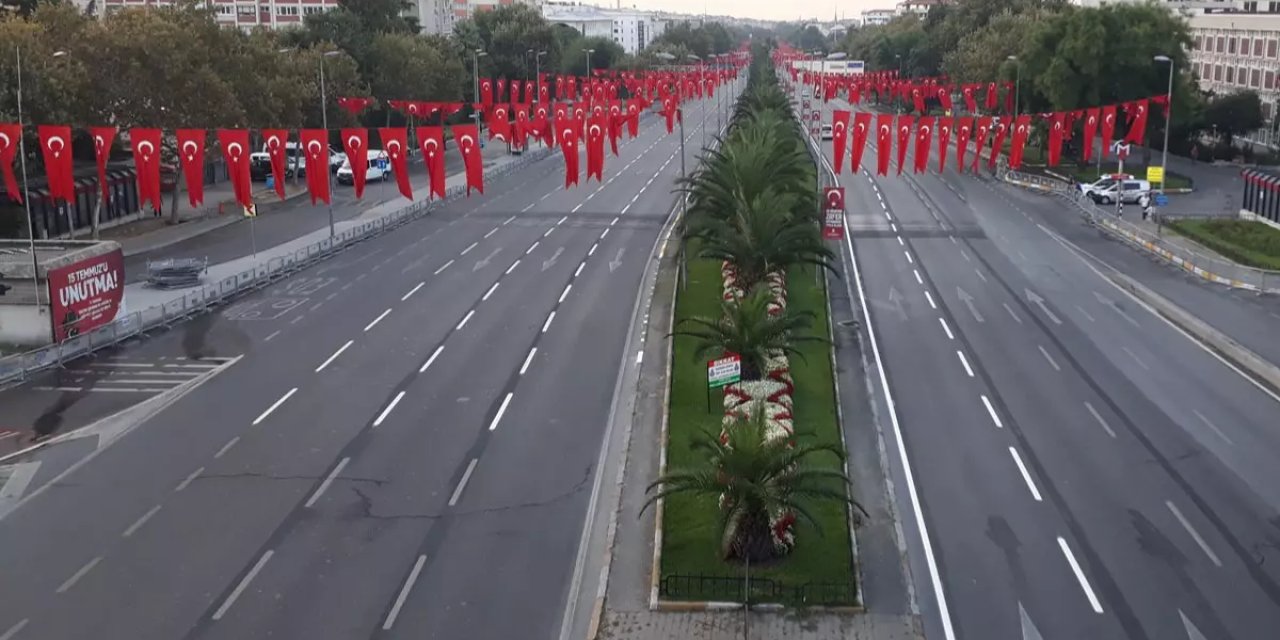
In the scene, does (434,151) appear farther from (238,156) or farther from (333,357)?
(333,357)

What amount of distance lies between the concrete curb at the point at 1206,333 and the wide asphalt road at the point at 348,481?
17.8 meters

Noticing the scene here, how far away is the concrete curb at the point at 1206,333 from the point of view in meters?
35.2

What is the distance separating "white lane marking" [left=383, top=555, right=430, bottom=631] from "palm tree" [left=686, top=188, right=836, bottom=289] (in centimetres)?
1693

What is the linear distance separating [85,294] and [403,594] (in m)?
21.9

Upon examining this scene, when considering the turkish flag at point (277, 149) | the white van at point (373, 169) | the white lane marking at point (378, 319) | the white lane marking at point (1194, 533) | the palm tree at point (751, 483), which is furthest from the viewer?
the white van at point (373, 169)

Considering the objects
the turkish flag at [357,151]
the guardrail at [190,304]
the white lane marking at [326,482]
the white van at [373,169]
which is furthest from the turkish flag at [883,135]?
the white van at [373,169]

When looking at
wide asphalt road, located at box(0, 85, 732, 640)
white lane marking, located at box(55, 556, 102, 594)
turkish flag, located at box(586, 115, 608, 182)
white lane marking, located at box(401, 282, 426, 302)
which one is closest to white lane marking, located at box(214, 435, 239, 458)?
wide asphalt road, located at box(0, 85, 732, 640)

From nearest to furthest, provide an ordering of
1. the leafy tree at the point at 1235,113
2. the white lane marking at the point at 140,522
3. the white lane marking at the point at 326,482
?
the white lane marking at the point at 140,522 < the white lane marking at the point at 326,482 < the leafy tree at the point at 1235,113

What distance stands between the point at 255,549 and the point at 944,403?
57.9 feet

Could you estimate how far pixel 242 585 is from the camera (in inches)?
860

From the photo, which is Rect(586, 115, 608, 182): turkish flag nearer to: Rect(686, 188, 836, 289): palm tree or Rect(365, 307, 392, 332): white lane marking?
Rect(365, 307, 392, 332): white lane marking

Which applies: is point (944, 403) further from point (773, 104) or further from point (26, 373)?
point (773, 104)

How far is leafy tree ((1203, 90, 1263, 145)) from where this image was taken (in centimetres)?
8762

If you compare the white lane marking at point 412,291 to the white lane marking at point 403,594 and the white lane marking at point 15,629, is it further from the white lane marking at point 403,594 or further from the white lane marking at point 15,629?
the white lane marking at point 15,629
